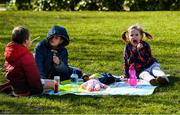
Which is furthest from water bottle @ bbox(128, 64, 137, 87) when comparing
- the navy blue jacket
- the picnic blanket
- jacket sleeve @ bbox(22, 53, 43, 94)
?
jacket sleeve @ bbox(22, 53, 43, 94)

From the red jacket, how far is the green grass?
0.19 meters

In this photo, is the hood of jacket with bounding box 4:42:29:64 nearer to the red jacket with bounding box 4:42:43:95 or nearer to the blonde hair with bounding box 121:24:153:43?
the red jacket with bounding box 4:42:43:95

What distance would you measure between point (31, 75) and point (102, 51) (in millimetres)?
3966

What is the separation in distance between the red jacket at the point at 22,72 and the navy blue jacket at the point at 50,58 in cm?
82

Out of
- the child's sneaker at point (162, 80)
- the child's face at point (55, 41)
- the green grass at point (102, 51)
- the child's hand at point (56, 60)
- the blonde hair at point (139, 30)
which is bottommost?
the green grass at point (102, 51)

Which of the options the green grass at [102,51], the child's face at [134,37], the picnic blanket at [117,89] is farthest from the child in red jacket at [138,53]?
the picnic blanket at [117,89]

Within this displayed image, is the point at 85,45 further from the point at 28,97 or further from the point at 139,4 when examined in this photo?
the point at 139,4

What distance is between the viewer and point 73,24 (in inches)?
609

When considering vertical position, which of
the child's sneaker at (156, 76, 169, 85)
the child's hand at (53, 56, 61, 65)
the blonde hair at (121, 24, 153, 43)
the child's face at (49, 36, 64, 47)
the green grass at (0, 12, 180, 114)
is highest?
the blonde hair at (121, 24, 153, 43)

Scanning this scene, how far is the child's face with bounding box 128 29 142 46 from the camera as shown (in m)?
8.52

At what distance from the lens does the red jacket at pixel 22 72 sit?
7141 mm

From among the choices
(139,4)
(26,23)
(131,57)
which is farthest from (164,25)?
(131,57)

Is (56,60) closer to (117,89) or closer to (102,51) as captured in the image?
(117,89)

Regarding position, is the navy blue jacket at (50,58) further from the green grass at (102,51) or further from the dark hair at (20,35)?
the dark hair at (20,35)
